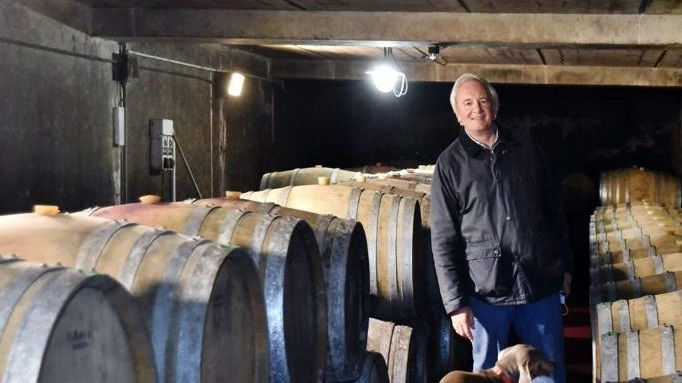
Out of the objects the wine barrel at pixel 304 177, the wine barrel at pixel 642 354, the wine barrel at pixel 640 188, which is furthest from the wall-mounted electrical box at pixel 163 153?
the wine barrel at pixel 640 188

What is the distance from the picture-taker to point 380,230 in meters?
4.71

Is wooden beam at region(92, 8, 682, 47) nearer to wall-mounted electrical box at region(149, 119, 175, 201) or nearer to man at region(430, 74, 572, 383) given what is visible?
wall-mounted electrical box at region(149, 119, 175, 201)

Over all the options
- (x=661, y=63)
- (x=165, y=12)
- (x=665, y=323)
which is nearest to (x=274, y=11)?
(x=165, y=12)

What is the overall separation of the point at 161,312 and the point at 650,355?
1.71m

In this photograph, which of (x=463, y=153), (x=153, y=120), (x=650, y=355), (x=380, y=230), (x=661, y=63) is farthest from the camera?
(x=661, y=63)

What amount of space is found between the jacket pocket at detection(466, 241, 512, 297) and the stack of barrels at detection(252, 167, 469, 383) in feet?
2.81

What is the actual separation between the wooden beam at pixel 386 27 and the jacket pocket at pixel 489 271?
319 centimetres

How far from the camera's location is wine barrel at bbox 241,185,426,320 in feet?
15.1

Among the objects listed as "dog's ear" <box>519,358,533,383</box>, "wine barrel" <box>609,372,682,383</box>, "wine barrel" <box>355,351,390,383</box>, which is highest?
"dog's ear" <box>519,358,533,383</box>

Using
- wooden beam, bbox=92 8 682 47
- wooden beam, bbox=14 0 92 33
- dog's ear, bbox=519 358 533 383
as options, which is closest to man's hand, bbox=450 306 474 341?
dog's ear, bbox=519 358 533 383

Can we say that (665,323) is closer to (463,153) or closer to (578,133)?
(463,153)

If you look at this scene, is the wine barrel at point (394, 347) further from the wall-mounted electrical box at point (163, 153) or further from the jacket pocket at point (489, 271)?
the wall-mounted electrical box at point (163, 153)

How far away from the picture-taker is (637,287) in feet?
14.2

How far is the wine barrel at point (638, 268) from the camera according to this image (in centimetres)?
461
